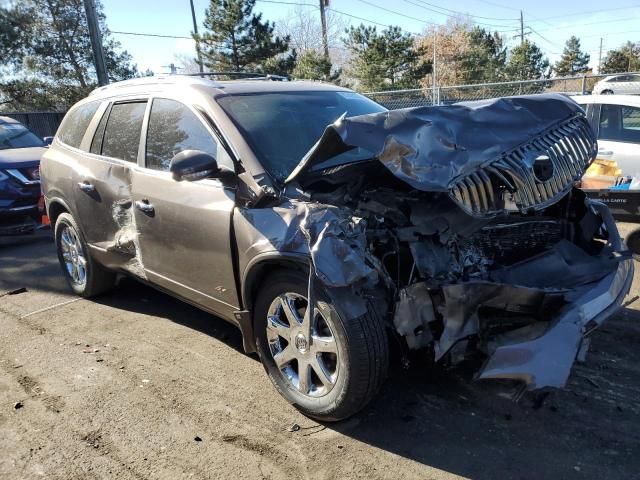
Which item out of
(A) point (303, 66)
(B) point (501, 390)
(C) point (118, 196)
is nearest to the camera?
(B) point (501, 390)

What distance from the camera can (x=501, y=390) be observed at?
3.25 meters

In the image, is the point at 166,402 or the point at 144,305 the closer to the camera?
the point at 166,402

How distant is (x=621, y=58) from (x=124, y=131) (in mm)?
56332

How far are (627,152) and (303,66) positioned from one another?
1021 inches

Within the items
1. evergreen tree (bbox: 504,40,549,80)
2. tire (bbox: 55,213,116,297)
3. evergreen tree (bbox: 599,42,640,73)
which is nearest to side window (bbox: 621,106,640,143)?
tire (bbox: 55,213,116,297)

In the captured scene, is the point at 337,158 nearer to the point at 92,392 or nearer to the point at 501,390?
the point at 501,390

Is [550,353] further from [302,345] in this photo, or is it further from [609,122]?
[609,122]

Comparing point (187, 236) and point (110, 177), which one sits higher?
point (110, 177)

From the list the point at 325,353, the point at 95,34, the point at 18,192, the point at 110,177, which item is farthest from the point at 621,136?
the point at 95,34

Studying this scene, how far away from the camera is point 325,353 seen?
298 cm

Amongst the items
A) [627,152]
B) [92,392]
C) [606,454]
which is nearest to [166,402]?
[92,392]

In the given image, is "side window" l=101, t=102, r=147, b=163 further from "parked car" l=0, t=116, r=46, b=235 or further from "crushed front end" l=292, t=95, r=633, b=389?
"parked car" l=0, t=116, r=46, b=235

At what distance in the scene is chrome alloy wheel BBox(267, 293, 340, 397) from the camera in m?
2.88

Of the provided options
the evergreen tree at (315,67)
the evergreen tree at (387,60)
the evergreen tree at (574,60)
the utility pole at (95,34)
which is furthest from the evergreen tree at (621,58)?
the utility pole at (95,34)
